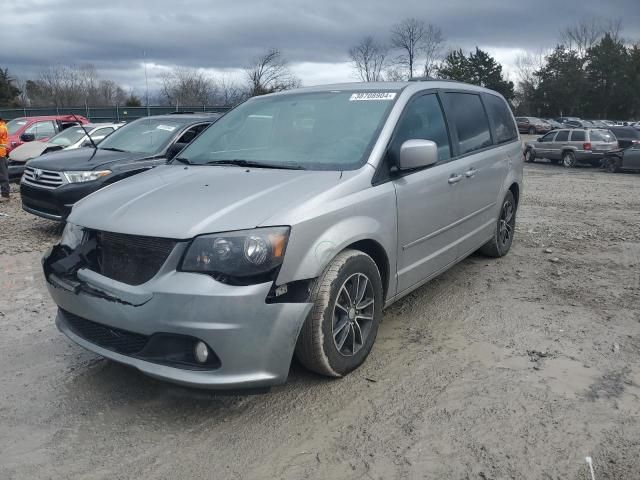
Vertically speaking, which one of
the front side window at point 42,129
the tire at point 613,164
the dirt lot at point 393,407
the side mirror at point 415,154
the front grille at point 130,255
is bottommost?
the dirt lot at point 393,407

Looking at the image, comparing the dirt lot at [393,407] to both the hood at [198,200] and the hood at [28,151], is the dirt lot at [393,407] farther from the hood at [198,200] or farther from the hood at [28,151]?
the hood at [28,151]

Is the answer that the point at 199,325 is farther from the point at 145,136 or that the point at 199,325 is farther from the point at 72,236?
the point at 145,136

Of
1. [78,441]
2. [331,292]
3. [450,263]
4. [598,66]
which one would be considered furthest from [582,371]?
[598,66]

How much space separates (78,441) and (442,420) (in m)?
1.91

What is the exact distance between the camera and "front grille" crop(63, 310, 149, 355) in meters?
2.97

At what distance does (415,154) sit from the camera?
369 cm

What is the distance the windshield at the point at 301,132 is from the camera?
3.79 meters

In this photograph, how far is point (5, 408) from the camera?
10.6ft

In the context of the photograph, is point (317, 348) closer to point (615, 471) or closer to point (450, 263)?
point (615, 471)

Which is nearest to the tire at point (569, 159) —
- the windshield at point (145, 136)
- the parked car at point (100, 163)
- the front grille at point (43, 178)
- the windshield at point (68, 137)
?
the parked car at point (100, 163)

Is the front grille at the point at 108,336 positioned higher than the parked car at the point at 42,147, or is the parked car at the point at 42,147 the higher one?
the parked car at the point at 42,147

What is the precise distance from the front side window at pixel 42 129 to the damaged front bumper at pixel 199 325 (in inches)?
562

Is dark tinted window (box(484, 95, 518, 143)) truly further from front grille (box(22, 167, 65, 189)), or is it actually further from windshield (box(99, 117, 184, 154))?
front grille (box(22, 167, 65, 189))

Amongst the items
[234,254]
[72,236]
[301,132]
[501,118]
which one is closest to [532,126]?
[501,118]
